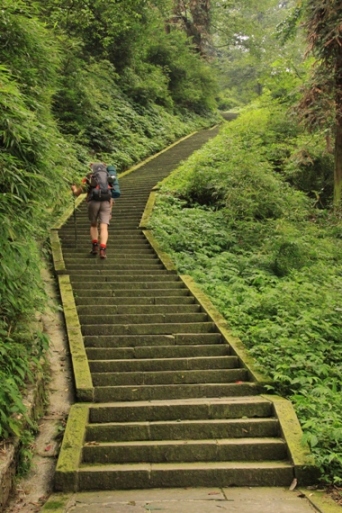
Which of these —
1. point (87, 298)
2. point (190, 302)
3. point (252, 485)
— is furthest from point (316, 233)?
point (252, 485)

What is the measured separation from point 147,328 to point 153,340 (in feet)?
1.19

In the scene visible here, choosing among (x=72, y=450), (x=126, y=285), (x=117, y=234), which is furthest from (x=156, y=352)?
(x=117, y=234)

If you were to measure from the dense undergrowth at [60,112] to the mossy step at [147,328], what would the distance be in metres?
0.88

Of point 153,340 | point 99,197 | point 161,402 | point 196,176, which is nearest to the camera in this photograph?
point 161,402

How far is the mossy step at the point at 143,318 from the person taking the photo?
7.05 meters

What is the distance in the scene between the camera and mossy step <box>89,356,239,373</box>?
584cm

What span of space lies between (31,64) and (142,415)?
560cm

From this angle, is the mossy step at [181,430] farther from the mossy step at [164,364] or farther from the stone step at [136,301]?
the stone step at [136,301]

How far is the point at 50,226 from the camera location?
1119cm

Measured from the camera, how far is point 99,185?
8.97m

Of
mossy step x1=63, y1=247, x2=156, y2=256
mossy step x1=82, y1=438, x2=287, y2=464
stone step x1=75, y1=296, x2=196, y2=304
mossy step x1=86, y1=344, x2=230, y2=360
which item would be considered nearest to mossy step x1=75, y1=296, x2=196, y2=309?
stone step x1=75, y1=296, x2=196, y2=304

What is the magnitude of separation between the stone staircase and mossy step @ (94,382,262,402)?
11 mm

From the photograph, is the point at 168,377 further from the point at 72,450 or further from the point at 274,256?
the point at 274,256

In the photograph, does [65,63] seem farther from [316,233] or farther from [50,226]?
[316,233]
